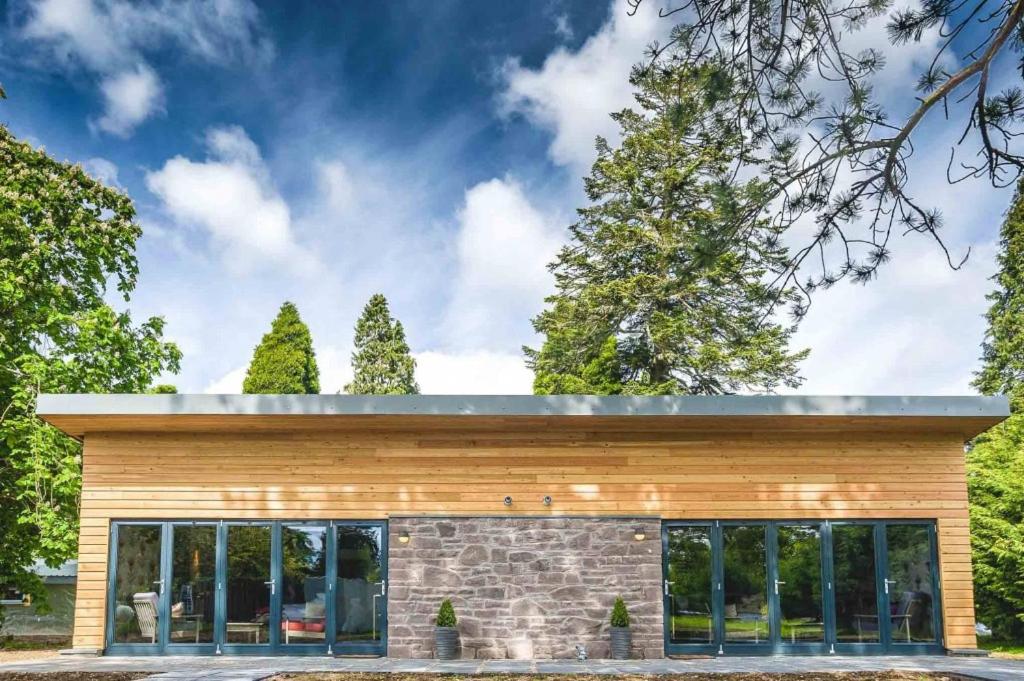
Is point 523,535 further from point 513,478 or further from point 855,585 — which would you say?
point 855,585

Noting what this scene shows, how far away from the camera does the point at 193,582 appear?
10.9 meters

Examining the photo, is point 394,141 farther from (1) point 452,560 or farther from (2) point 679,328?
(1) point 452,560

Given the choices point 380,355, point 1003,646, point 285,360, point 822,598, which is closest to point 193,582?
point 822,598

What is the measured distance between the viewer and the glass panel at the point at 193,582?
35.5 feet

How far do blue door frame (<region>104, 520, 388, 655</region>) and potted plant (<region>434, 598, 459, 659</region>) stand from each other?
723mm

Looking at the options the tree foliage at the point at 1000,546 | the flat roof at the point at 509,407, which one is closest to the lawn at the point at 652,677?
the flat roof at the point at 509,407

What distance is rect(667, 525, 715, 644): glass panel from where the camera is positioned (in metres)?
10.7

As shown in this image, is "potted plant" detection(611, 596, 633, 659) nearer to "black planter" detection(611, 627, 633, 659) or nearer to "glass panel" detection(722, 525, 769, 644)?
"black planter" detection(611, 627, 633, 659)

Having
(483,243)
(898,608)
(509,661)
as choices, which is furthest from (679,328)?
(509,661)

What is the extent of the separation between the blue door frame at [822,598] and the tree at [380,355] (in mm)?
19885

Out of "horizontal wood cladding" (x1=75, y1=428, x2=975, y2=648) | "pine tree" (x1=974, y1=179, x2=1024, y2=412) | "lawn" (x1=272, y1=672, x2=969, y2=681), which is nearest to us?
"lawn" (x1=272, y1=672, x2=969, y2=681)

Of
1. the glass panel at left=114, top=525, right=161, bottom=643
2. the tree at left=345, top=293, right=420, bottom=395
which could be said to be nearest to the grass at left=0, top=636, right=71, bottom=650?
the glass panel at left=114, top=525, right=161, bottom=643

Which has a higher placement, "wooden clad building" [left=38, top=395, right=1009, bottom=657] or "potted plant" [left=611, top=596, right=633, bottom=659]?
"wooden clad building" [left=38, top=395, right=1009, bottom=657]

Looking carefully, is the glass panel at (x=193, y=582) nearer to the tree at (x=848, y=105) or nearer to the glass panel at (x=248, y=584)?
the glass panel at (x=248, y=584)
